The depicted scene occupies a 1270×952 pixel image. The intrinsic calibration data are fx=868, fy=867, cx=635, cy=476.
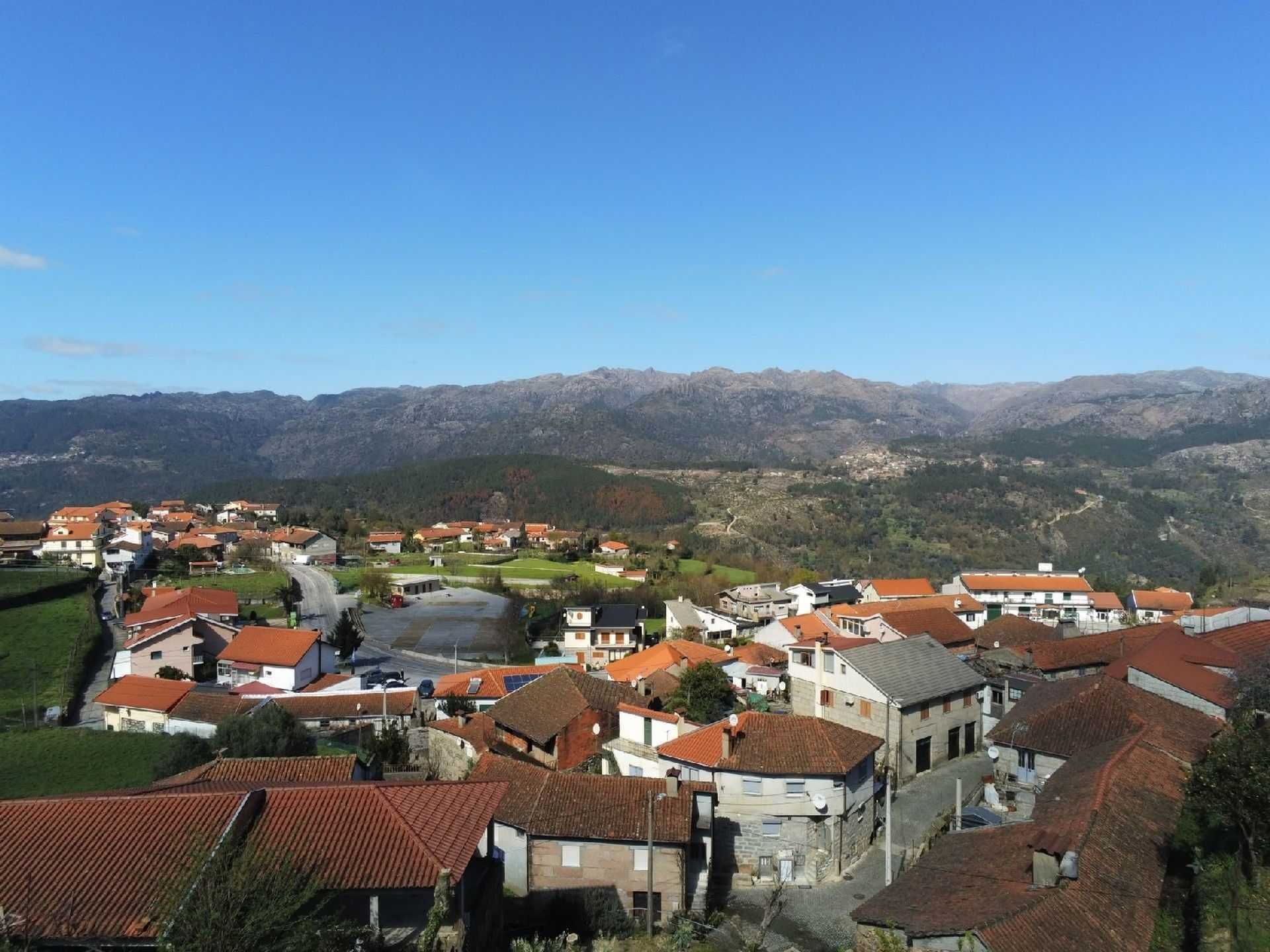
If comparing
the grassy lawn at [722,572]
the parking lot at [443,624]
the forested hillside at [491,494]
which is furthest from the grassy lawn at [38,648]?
the forested hillside at [491,494]

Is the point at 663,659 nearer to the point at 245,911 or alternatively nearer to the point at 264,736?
the point at 264,736

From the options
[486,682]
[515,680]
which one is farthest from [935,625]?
[486,682]

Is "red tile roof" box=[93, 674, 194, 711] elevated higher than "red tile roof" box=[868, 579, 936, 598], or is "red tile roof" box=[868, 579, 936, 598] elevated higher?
"red tile roof" box=[93, 674, 194, 711]

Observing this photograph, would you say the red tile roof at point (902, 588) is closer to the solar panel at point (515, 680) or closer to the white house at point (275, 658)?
the solar panel at point (515, 680)

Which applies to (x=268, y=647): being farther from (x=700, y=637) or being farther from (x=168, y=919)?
(x=168, y=919)

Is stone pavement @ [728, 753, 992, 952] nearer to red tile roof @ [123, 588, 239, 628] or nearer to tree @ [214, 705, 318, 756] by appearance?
tree @ [214, 705, 318, 756]

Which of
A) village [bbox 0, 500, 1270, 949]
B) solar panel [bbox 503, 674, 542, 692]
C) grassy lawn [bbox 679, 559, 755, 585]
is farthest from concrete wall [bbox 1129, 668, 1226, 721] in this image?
grassy lawn [bbox 679, 559, 755, 585]
